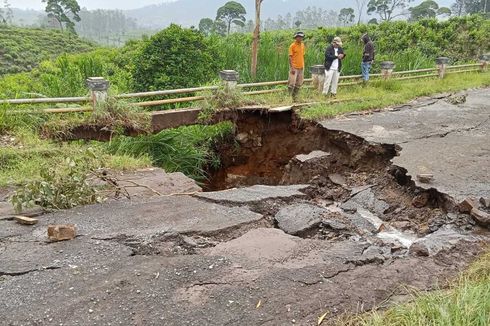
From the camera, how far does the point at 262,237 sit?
4035 mm

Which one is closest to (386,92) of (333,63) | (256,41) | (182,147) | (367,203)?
(333,63)

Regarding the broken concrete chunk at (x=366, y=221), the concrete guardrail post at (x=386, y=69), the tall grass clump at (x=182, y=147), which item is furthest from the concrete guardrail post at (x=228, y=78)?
the concrete guardrail post at (x=386, y=69)

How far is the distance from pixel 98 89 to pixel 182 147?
A: 5.95ft

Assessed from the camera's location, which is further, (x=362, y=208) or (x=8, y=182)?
(x=362, y=208)

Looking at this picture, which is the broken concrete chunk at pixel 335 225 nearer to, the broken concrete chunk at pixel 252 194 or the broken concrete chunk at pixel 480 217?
the broken concrete chunk at pixel 252 194

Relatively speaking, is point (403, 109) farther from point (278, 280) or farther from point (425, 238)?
point (278, 280)

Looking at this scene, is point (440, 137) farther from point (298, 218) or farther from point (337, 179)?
point (298, 218)

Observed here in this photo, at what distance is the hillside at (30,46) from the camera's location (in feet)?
Result: 103

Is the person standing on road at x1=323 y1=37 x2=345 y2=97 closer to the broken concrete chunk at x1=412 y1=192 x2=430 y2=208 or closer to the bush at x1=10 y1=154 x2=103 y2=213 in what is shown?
the broken concrete chunk at x1=412 y1=192 x2=430 y2=208

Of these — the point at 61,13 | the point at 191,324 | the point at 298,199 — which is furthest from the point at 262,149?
the point at 61,13

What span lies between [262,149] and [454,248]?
527 centimetres

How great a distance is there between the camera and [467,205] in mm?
4766

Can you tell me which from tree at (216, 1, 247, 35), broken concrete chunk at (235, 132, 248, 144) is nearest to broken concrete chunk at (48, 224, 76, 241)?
broken concrete chunk at (235, 132, 248, 144)

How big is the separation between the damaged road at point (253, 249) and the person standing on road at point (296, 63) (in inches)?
142
